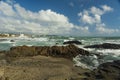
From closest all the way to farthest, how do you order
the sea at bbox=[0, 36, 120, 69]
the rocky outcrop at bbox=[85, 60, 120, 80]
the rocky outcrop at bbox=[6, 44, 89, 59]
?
1. the rocky outcrop at bbox=[85, 60, 120, 80]
2. the sea at bbox=[0, 36, 120, 69]
3. the rocky outcrop at bbox=[6, 44, 89, 59]

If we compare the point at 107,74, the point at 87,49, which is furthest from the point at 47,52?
the point at 107,74

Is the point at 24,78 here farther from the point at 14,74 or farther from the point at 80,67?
the point at 80,67

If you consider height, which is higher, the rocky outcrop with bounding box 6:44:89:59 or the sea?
Result: the rocky outcrop with bounding box 6:44:89:59

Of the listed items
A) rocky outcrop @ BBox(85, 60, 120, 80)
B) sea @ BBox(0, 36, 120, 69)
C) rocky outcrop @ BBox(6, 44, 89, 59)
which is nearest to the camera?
rocky outcrop @ BBox(85, 60, 120, 80)

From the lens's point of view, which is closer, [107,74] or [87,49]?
[107,74]

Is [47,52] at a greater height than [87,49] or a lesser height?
greater

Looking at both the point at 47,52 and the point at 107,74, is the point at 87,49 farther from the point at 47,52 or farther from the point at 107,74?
the point at 107,74

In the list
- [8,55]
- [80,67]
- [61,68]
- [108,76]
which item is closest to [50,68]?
[61,68]

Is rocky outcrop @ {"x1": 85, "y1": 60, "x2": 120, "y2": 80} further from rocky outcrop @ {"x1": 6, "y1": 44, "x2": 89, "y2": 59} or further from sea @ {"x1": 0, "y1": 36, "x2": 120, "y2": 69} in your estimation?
rocky outcrop @ {"x1": 6, "y1": 44, "x2": 89, "y2": 59}

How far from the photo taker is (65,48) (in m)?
23.4

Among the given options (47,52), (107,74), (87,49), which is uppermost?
(47,52)

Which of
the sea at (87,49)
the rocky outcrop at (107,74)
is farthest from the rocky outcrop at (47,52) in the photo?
the rocky outcrop at (107,74)

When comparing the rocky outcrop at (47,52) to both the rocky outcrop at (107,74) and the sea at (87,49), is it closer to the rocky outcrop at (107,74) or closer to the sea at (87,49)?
the sea at (87,49)

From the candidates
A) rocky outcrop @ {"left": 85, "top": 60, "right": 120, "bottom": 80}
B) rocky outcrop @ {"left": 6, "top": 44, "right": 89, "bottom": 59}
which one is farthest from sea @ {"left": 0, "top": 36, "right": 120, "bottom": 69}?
rocky outcrop @ {"left": 85, "top": 60, "right": 120, "bottom": 80}
